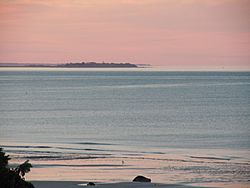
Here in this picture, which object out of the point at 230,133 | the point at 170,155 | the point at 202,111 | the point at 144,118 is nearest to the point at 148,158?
the point at 170,155

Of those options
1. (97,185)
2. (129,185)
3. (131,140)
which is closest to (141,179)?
(129,185)

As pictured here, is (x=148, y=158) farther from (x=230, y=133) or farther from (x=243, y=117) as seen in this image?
(x=243, y=117)

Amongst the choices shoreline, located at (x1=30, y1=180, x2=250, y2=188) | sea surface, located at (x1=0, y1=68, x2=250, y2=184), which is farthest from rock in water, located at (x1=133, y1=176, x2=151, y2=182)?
sea surface, located at (x1=0, y1=68, x2=250, y2=184)

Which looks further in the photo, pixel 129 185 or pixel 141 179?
pixel 141 179

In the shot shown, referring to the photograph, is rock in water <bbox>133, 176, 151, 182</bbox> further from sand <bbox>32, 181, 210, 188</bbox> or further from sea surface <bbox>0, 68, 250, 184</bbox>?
sea surface <bbox>0, 68, 250, 184</bbox>

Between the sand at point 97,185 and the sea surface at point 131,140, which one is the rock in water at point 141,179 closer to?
the sand at point 97,185

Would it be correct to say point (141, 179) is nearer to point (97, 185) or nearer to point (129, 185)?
point (129, 185)

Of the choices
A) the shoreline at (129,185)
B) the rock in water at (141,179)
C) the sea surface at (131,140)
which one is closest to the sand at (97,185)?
the shoreline at (129,185)

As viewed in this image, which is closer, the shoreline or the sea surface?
the shoreline

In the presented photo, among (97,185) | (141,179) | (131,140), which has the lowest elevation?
(97,185)

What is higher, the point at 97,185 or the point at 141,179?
the point at 141,179

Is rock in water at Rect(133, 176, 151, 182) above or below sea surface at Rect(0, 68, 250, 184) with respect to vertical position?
below

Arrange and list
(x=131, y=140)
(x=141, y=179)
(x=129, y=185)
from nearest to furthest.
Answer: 1. (x=129, y=185)
2. (x=141, y=179)
3. (x=131, y=140)

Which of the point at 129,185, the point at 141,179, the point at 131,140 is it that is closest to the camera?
the point at 129,185
